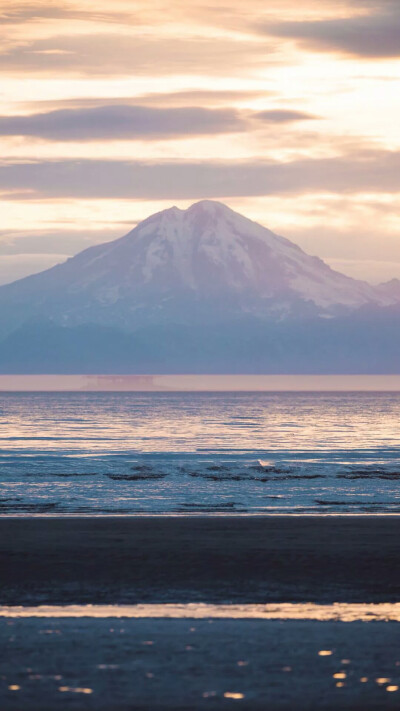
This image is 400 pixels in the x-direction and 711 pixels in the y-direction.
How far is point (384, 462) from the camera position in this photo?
61812 millimetres

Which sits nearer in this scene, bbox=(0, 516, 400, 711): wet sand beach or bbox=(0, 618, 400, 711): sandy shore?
bbox=(0, 618, 400, 711): sandy shore

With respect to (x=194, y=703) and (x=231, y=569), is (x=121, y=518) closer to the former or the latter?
(x=231, y=569)

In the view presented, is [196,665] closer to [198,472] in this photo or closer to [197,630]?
[197,630]

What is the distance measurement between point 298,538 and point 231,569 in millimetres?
5000

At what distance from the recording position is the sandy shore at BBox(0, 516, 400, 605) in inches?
609

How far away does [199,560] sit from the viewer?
19.1 meters

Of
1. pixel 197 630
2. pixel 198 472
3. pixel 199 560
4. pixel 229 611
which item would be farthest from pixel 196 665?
pixel 198 472

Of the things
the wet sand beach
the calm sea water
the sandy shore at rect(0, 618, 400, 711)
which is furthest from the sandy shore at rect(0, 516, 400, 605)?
the calm sea water

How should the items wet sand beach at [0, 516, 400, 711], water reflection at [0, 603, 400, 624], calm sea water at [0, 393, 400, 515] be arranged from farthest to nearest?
1. calm sea water at [0, 393, 400, 515]
2. water reflection at [0, 603, 400, 624]
3. wet sand beach at [0, 516, 400, 711]

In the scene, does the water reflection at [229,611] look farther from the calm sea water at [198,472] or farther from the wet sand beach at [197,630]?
the calm sea water at [198,472]

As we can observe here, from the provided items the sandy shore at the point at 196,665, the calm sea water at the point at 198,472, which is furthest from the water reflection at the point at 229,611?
the calm sea water at the point at 198,472

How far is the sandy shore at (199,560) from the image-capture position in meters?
15.5

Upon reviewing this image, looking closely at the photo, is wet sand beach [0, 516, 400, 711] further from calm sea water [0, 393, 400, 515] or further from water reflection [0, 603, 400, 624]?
calm sea water [0, 393, 400, 515]

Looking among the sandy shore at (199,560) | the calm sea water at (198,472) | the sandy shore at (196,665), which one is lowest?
the calm sea water at (198,472)
